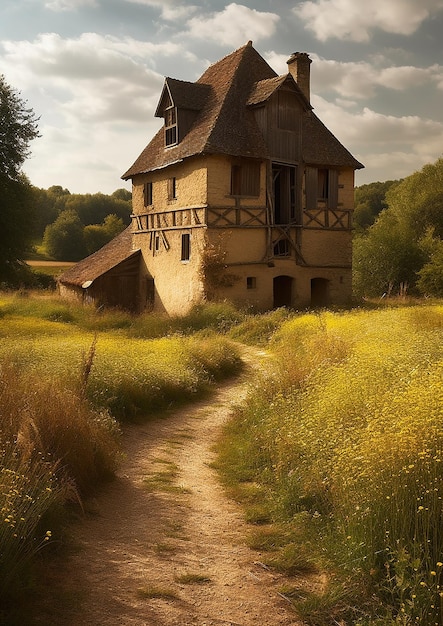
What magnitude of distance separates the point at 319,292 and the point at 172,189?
8506 millimetres

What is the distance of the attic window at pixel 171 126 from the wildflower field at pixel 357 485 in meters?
19.1

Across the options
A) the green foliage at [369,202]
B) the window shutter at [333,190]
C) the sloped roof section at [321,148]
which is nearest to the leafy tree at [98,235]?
the green foliage at [369,202]

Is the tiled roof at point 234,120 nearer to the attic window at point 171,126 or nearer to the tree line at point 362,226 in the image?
the attic window at point 171,126

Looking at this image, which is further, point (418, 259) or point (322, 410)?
point (418, 259)

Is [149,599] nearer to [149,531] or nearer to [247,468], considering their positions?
[149,531]

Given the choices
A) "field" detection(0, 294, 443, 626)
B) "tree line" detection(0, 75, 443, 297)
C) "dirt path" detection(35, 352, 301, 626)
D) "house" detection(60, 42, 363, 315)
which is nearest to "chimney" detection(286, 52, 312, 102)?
"house" detection(60, 42, 363, 315)

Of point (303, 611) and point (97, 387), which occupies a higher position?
point (97, 387)

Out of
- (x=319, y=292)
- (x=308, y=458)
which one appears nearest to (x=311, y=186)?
(x=319, y=292)

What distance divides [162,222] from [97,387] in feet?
57.7

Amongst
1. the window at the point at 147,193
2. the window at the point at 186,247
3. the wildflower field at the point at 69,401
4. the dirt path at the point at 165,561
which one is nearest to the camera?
the dirt path at the point at 165,561

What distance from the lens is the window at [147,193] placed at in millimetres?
28587

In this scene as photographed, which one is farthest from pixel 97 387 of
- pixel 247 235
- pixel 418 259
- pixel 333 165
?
pixel 418 259

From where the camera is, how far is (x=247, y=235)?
24.1 metres

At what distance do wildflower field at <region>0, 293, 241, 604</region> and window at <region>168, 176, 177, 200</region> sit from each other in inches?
→ 296
